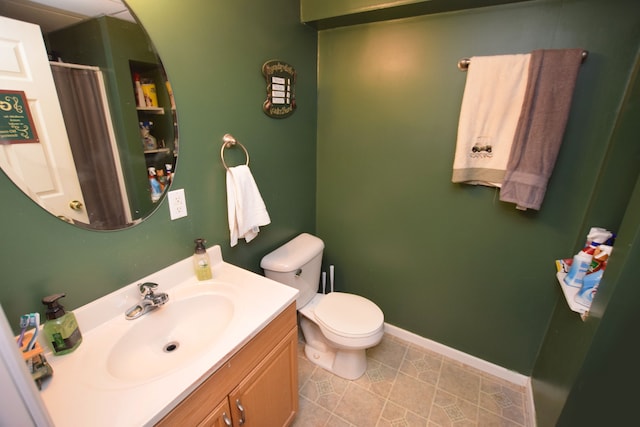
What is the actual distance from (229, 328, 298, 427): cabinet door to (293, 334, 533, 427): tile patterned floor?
12.2 inches

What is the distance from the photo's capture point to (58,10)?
0.79m

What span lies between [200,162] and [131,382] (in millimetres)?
813

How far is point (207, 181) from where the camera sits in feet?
4.14

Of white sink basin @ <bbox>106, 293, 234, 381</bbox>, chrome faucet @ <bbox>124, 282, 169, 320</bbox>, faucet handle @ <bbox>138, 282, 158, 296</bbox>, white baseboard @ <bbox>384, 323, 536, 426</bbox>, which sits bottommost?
white baseboard @ <bbox>384, 323, 536, 426</bbox>

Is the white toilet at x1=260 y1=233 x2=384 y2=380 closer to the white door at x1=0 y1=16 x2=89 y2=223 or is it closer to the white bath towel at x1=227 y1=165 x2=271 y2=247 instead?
the white bath towel at x1=227 y1=165 x2=271 y2=247

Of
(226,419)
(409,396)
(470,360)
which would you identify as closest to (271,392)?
(226,419)

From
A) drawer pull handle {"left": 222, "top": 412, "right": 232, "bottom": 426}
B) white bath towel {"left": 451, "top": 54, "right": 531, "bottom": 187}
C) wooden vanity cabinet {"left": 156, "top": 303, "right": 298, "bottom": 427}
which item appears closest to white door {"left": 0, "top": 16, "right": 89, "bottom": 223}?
wooden vanity cabinet {"left": 156, "top": 303, "right": 298, "bottom": 427}

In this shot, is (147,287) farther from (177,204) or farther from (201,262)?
(177,204)

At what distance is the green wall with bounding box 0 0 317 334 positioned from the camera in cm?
82

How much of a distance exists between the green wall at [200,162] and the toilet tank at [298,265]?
9cm

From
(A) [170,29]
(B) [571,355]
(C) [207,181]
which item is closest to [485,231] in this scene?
(B) [571,355]

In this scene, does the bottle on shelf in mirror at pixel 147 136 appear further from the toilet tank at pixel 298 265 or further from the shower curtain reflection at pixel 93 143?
the toilet tank at pixel 298 265

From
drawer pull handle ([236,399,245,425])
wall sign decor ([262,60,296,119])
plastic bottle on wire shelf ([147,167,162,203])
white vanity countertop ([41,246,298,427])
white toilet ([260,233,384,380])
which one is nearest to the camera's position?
white vanity countertop ([41,246,298,427])

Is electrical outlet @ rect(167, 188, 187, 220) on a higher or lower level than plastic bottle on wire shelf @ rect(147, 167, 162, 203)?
lower
